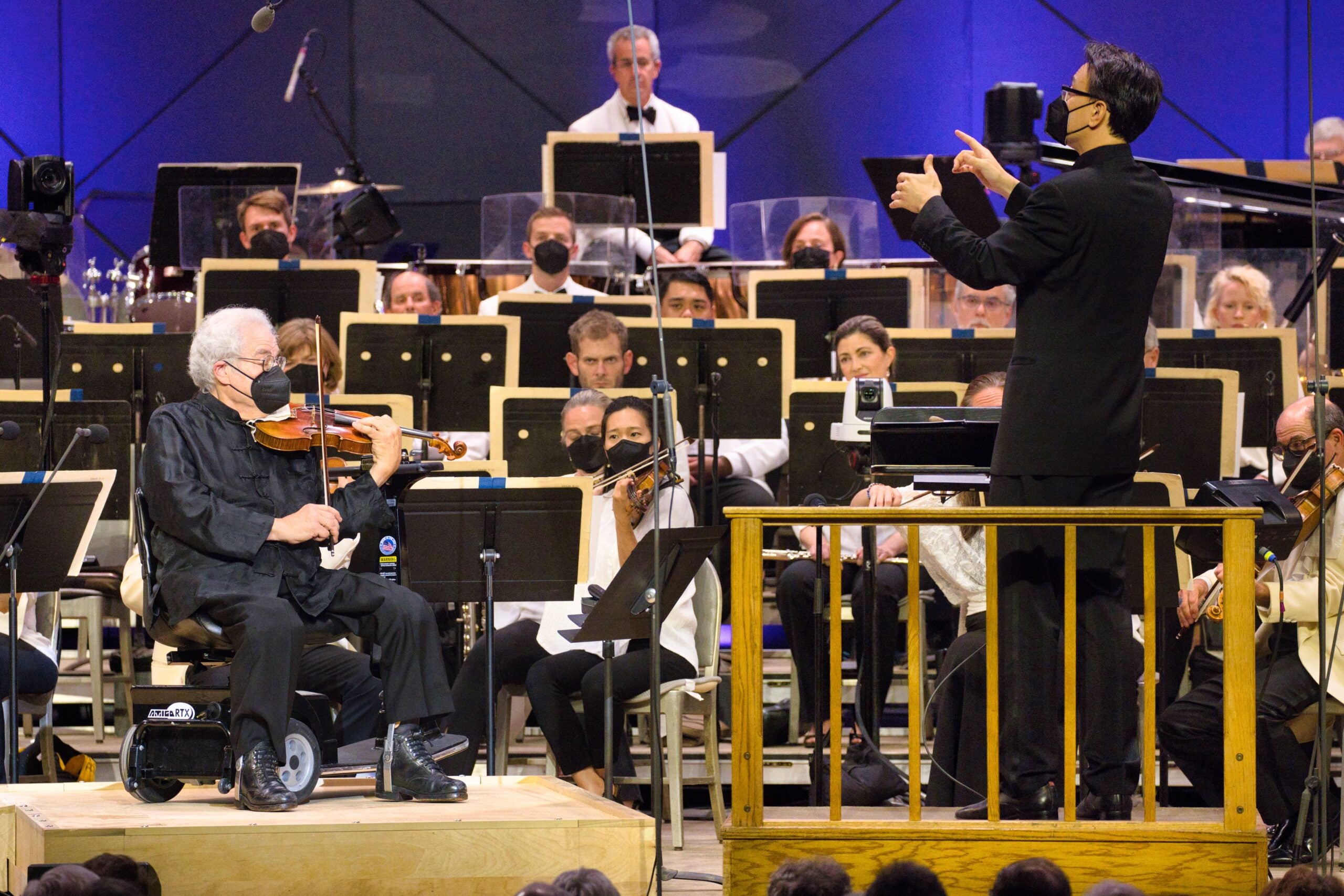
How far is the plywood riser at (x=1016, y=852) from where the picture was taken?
10.5ft

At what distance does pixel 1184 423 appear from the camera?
5.20 metres

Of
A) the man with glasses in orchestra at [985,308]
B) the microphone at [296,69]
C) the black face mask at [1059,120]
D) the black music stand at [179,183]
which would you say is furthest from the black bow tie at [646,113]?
the black face mask at [1059,120]

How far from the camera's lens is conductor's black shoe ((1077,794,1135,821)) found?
337 centimetres

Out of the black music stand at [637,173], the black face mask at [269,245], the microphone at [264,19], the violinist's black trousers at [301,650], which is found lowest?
the violinist's black trousers at [301,650]

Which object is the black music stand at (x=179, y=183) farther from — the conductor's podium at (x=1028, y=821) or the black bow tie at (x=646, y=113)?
the conductor's podium at (x=1028, y=821)

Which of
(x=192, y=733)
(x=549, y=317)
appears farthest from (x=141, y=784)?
(x=549, y=317)

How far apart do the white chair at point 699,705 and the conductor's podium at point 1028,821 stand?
97 cm

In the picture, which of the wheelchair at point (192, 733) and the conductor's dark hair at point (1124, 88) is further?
the wheelchair at point (192, 733)

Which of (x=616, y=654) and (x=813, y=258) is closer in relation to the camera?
(x=616, y=654)

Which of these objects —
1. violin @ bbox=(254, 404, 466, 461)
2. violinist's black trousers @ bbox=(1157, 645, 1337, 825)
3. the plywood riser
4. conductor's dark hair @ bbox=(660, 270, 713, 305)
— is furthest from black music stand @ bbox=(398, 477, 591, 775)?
conductor's dark hair @ bbox=(660, 270, 713, 305)

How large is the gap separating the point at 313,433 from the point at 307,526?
24 cm

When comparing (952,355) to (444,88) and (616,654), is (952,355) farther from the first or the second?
(444,88)

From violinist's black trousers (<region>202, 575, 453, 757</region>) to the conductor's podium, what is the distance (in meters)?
0.92

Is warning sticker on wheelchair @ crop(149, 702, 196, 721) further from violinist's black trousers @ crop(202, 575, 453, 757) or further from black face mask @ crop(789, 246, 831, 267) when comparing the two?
black face mask @ crop(789, 246, 831, 267)
